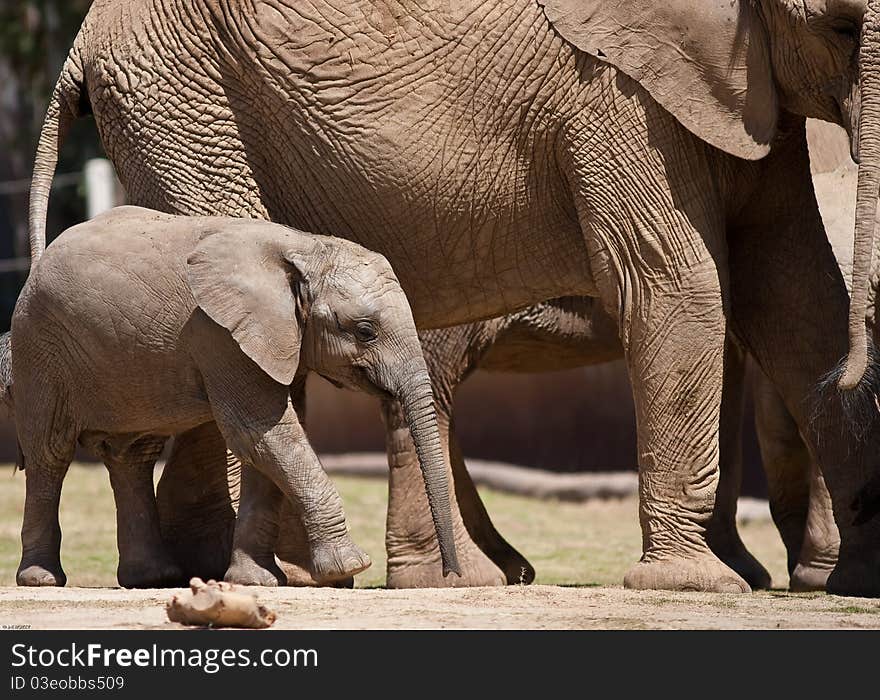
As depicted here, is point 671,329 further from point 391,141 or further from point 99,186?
point 99,186

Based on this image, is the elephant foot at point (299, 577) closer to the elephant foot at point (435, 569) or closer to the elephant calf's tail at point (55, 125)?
the elephant foot at point (435, 569)

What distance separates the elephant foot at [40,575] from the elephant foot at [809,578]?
3102 mm

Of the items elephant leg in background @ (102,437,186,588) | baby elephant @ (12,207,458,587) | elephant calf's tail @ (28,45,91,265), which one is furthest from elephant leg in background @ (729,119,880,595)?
elephant calf's tail @ (28,45,91,265)

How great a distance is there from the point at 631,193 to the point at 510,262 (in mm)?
620

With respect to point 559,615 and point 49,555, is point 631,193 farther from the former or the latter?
point 49,555

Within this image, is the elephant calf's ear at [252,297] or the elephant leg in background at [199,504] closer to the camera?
the elephant calf's ear at [252,297]

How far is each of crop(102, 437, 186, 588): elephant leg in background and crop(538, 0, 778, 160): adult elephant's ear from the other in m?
2.26

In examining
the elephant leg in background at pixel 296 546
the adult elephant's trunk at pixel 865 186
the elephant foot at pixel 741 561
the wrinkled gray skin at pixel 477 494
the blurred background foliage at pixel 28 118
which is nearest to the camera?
the adult elephant's trunk at pixel 865 186

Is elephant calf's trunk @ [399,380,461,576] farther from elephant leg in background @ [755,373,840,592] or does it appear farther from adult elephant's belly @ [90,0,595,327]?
elephant leg in background @ [755,373,840,592]

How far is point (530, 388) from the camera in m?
14.2

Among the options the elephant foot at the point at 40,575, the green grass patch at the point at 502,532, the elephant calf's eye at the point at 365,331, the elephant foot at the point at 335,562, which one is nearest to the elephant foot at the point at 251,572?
the elephant foot at the point at 335,562

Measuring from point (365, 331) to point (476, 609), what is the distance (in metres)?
1.17

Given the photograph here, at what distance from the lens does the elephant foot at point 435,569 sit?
319 inches
